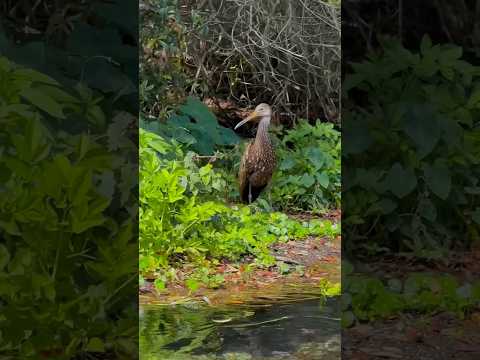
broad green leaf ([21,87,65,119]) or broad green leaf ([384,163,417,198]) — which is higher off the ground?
broad green leaf ([21,87,65,119])

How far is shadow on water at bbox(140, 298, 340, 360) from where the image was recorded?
2816mm

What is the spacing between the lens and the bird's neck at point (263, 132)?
3.13 meters

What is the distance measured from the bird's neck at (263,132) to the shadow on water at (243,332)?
1.78ft

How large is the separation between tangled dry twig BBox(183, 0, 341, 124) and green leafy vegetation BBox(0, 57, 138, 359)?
0.51 metres

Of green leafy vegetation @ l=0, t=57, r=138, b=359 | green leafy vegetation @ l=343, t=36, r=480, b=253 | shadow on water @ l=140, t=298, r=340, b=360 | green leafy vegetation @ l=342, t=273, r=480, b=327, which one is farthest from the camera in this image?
green leafy vegetation @ l=343, t=36, r=480, b=253

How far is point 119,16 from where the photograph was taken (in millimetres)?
2924

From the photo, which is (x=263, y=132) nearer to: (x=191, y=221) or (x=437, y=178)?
(x=191, y=221)

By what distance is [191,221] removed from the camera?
10.6ft

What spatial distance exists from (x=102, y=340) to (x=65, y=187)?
0.46m

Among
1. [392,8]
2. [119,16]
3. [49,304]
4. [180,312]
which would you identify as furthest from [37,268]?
[392,8]

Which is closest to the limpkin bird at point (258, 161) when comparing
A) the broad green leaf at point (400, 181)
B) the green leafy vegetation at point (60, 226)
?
the broad green leaf at point (400, 181)

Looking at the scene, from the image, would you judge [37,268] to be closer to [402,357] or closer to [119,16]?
[119,16]

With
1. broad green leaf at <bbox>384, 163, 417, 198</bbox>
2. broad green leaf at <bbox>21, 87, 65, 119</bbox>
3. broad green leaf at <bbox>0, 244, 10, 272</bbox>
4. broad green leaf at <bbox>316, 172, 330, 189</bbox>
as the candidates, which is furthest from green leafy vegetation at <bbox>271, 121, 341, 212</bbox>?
broad green leaf at <bbox>0, 244, 10, 272</bbox>

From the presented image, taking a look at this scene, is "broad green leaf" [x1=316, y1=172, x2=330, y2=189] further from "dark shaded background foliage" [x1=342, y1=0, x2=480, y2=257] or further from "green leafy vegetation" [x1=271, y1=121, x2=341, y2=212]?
"dark shaded background foliage" [x1=342, y1=0, x2=480, y2=257]
